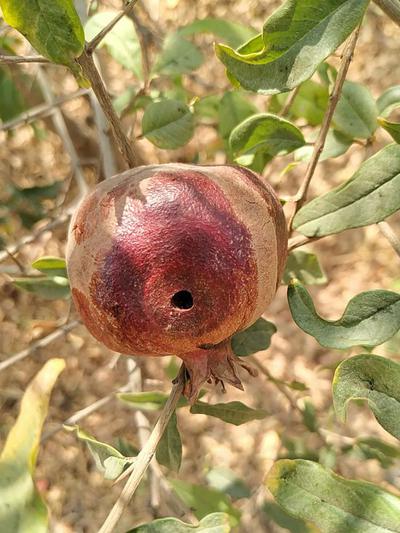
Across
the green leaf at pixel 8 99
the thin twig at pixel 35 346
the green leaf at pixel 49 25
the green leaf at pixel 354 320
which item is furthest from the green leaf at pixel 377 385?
the green leaf at pixel 8 99

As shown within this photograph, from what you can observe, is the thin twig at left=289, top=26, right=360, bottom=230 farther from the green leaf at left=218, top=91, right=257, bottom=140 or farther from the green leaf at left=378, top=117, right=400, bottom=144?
the green leaf at left=218, top=91, right=257, bottom=140

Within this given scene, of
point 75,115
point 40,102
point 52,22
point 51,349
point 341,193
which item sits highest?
point 52,22

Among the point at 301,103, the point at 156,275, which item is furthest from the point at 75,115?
the point at 156,275

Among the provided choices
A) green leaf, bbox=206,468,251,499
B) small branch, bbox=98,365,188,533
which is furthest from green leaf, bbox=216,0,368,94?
green leaf, bbox=206,468,251,499

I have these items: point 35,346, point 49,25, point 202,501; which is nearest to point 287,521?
point 202,501

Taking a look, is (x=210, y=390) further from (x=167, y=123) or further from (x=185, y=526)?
(x=185, y=526)

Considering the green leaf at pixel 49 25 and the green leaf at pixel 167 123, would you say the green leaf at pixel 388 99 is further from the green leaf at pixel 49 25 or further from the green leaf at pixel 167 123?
the green leaf at pixel 49 25

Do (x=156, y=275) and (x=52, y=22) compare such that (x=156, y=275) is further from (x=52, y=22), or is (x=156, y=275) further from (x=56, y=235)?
(x=56, y=235)
